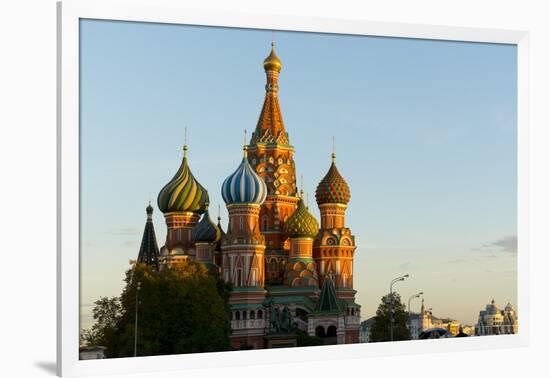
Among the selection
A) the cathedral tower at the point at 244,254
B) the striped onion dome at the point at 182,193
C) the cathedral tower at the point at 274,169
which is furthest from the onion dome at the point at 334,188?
the striped onion dome at the point at 182,193

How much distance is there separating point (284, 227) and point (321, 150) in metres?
2.75

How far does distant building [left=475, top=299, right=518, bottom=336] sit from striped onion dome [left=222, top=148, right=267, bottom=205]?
406 centimetres

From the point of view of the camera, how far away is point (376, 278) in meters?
18.7

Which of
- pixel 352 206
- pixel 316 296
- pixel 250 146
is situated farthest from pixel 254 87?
pixel 316 296

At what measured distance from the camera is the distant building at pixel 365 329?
741 inches

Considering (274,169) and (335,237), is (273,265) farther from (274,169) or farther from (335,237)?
(274,169)

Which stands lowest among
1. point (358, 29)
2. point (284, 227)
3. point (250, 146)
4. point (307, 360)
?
point (307, 360)

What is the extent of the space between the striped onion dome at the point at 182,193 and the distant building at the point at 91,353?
2.56m

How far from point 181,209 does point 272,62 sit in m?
2.76

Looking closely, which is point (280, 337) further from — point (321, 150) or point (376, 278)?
point (321, 150)

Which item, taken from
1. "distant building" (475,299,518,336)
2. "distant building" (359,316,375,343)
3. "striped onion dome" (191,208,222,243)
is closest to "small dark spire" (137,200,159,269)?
"striped onion dome" (191,208,222,243)

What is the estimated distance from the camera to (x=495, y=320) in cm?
1884

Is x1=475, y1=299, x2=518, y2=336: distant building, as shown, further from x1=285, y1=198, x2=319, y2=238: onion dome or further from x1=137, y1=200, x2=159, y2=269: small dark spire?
x1=137, y1=200, x2=159, y2=269: small dark spire

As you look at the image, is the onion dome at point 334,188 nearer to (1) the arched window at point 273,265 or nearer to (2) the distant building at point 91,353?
(1) the arched window at point 273,265
